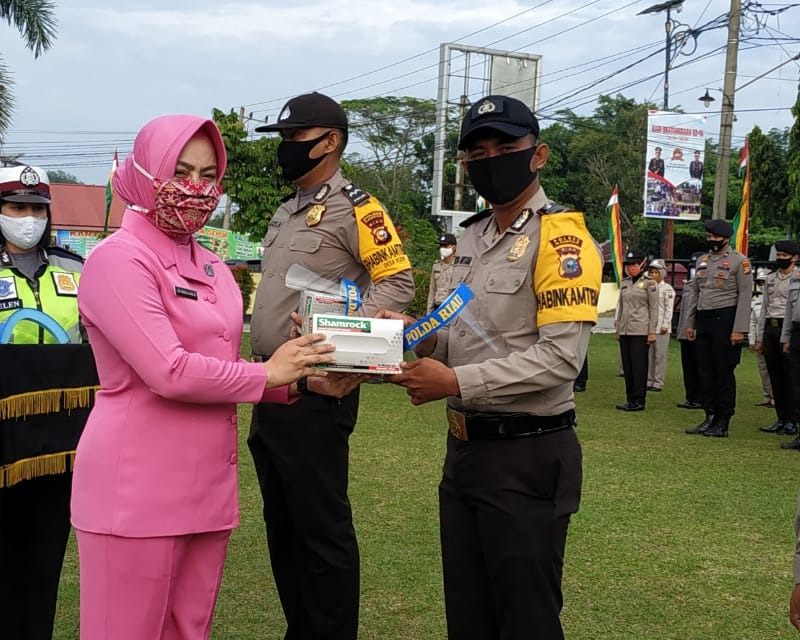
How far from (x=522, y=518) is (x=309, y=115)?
166cm

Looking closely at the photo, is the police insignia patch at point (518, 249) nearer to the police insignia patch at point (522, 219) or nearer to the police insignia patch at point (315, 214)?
the police insignia patch at point (522, 219)

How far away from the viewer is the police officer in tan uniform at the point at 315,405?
3.13 m

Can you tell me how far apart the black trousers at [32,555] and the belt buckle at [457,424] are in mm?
1459

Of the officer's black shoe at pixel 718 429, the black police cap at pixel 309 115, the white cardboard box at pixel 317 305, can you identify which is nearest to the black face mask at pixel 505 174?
the white cardboard box at pixel 317 305

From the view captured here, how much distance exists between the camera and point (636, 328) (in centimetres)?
1078

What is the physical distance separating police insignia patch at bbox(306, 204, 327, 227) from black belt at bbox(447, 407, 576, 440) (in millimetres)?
1034

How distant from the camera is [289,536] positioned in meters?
3.29

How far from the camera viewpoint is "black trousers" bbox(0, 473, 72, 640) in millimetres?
3176

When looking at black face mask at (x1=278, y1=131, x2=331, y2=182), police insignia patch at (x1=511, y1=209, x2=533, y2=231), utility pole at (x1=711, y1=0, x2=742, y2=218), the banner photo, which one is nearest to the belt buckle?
police insignia patch at (x1=511, y1=209, x2=533, y2=231)

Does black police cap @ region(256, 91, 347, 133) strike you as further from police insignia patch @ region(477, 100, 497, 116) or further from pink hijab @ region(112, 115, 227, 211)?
pink hijab @ region(112, 115, 227, 211)

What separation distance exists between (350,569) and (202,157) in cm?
165

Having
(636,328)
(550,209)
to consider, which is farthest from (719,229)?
(550,209)

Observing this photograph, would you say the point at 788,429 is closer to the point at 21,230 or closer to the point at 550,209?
the point at 550,209

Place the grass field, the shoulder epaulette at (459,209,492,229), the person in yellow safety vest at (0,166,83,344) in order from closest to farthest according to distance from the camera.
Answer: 1. the shoulder epaulette at (459,209,492,229)
2. the person in yellow safety vest at (0,166,83,344)
3. the grass field
